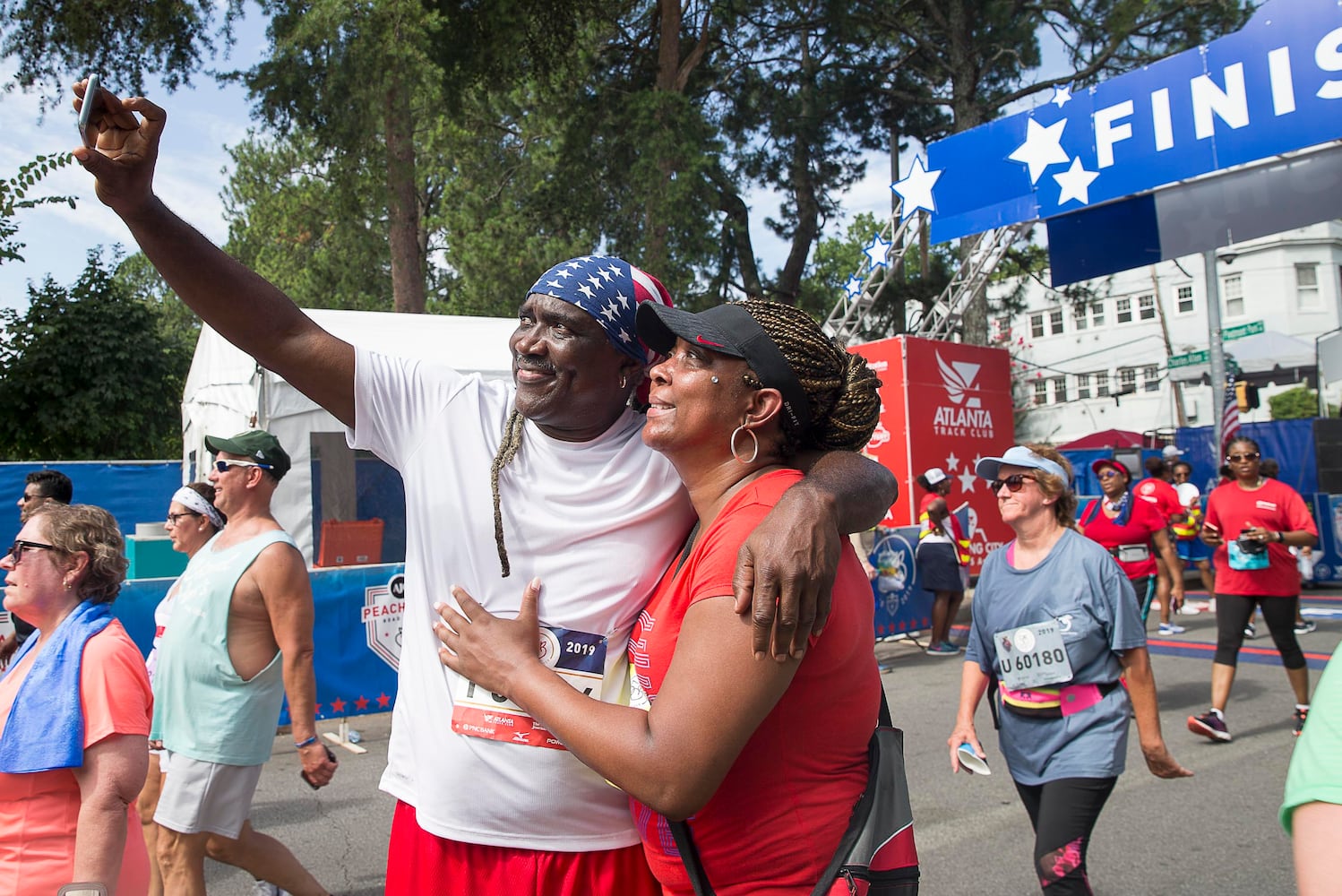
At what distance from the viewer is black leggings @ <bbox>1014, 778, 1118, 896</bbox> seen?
10.4 ft

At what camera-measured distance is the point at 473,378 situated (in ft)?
6.67

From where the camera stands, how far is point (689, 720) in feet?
4.62

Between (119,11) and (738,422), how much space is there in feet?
45.1

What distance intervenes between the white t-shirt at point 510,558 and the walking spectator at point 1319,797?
1090 mm

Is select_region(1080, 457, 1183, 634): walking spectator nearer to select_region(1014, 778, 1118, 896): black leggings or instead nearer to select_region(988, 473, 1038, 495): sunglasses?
select_region(988, 473, 1038, 495): sunglasses

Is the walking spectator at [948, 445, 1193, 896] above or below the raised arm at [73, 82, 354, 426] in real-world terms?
below

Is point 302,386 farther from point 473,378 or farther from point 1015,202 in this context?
point 1015,202

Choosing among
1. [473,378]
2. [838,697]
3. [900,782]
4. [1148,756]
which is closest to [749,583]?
[838,697]

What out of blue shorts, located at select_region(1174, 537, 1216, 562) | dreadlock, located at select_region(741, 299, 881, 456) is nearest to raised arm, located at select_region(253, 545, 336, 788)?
dreadlock, located at select_region(741, 299, 881, 456)

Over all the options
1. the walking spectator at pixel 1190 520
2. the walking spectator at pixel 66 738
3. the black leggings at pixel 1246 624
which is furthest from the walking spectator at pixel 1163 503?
the walking spectator at pixel 66 738

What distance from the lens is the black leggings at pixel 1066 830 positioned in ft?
10.4

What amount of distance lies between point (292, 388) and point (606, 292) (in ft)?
21.3

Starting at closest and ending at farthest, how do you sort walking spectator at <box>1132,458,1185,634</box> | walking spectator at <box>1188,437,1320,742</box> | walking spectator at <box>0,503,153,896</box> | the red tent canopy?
walking spectator at <box>0,503,153,896</box> → walking spectator at <box>1188,437,1320,742</box> → walking spectator at <box>1132,458,1185,634</box> → the red tent canopy

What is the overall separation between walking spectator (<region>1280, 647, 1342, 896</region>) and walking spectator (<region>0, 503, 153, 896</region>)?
A: 2.44 m
